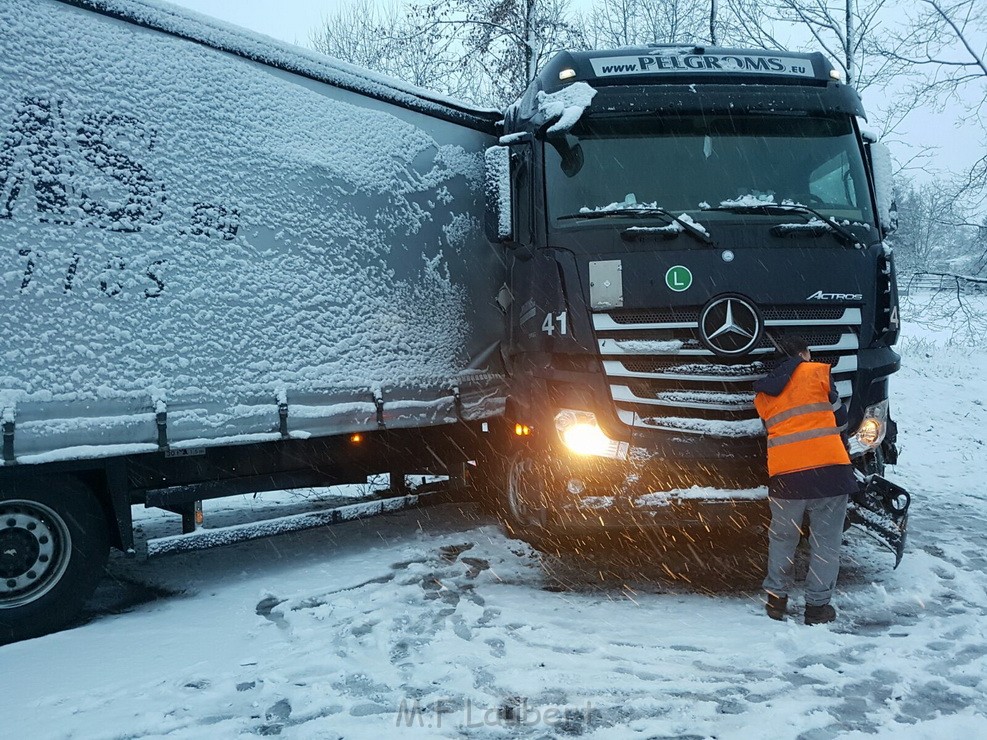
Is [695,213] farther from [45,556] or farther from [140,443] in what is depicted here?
[45,556]

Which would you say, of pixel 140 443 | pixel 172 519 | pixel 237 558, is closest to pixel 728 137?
pixel 140 443

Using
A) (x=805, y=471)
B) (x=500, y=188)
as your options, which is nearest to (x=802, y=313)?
(x=805, y=471)

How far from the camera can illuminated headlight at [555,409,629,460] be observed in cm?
527

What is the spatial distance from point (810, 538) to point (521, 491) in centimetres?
226

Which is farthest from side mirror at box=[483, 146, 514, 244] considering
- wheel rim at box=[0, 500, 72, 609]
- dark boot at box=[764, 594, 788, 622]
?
wheel rim at box=[0, 500, 72, 609]

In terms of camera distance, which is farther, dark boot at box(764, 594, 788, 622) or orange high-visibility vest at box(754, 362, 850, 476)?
dark boot at box(764, 594, 788, 622)

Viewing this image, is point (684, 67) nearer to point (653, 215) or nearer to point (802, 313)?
point (653, 215)

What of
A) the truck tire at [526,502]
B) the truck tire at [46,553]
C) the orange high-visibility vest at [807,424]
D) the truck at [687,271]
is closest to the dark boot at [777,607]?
the truck at [687,271]

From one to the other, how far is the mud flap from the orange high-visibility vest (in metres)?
0.76

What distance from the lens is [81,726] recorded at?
362 cm

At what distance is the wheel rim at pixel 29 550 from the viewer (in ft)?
15.4

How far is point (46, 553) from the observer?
4855 mm

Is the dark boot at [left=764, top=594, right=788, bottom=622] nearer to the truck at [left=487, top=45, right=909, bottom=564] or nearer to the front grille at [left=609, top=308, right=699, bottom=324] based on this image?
the truck at [left=487, top=45, right=909, bottom=564]

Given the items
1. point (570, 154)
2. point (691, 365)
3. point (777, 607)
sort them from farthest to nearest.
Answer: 1. point (570, 154)
2. point (691, 365)
3. point (777, 607)
